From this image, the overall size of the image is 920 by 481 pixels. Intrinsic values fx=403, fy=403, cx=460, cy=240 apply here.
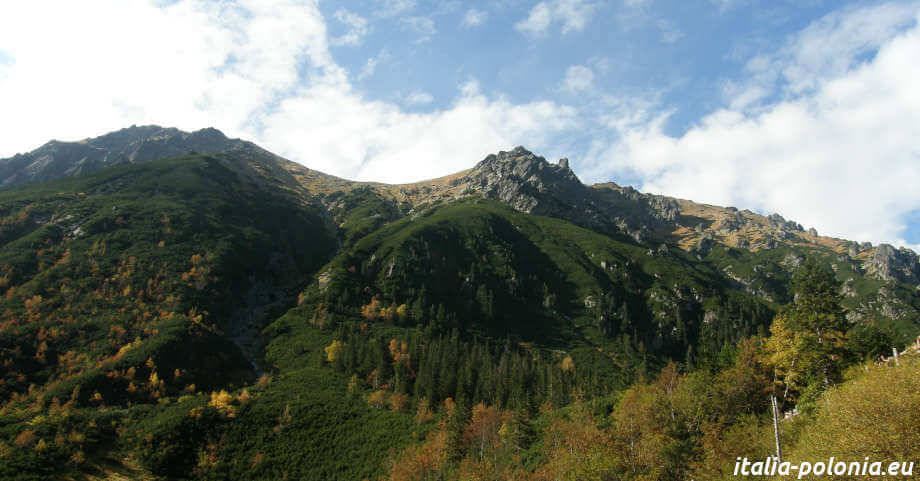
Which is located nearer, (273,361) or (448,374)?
(448,374)

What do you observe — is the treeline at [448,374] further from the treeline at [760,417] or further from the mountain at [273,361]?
the treeline at [760,417]

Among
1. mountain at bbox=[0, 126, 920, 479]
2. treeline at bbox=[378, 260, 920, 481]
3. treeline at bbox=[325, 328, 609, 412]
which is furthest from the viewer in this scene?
treeline at bbox=[325, 328, 609, 412]

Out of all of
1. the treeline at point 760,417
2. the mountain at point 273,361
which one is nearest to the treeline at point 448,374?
the mountain at point 273,361

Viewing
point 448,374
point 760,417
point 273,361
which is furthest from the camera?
point 273,361

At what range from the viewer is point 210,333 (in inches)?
5340

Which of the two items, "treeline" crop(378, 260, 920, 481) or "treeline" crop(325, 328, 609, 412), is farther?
"treeline" crop(325, 328, 609, 412)

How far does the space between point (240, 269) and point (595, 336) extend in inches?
6522

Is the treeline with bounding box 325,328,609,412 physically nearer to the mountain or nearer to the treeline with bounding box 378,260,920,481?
the mountain

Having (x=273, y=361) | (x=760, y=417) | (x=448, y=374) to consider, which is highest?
(x=760, y=417)

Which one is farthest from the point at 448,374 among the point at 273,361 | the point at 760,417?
the point at 760,417

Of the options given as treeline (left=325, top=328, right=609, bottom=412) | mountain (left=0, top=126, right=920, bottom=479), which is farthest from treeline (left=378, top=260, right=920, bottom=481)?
treeline (left=325, top=328, right=609, bottom=412)

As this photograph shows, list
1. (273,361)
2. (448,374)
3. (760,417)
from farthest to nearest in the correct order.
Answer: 1. (273,361)
2. (448,374)
3. (760,417)

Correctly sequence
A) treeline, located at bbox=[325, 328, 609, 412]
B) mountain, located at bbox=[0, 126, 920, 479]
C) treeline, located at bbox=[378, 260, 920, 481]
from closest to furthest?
treeline, located at bbox=[378, 260, 920, 481] < mountain, located at bbox=[0, 126, 920, 479] < treeline, located at bbox=[325, 328, 609, 412]

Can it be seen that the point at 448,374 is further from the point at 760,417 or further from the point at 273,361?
the point at 760,417
